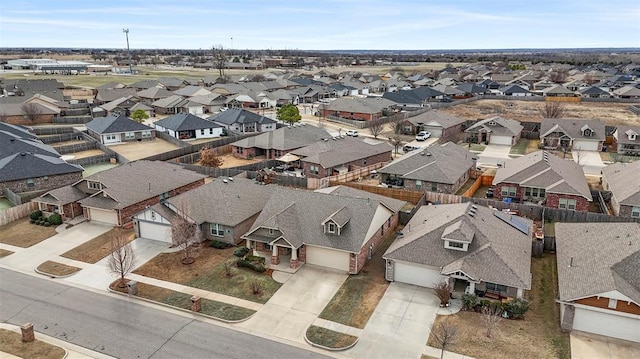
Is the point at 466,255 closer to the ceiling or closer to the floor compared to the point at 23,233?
closer to the ceiling

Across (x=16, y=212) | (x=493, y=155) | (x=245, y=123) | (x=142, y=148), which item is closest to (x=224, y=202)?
(x=16, y=212)

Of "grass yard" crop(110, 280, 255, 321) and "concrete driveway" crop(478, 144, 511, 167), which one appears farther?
"concrete driveway" crop(478, 144, 511, 167)

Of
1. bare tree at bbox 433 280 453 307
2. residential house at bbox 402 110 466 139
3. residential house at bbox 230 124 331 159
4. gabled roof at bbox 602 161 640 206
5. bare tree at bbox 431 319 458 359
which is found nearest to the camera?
bare tree at bbox 431 319 458 359

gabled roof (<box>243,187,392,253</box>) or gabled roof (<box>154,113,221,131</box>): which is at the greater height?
gabled roof (<box>154,113,221,131</box>)

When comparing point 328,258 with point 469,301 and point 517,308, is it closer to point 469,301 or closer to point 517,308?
point 469,301

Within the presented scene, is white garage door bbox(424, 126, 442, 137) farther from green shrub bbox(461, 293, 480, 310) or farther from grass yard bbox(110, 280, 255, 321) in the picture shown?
grass yard bbox(110, 280, 255, 321)

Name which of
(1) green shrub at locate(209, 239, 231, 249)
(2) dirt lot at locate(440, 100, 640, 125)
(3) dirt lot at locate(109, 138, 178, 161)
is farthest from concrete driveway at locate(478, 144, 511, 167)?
(3) dirt lot at locate(109, 138, 178, 161)
